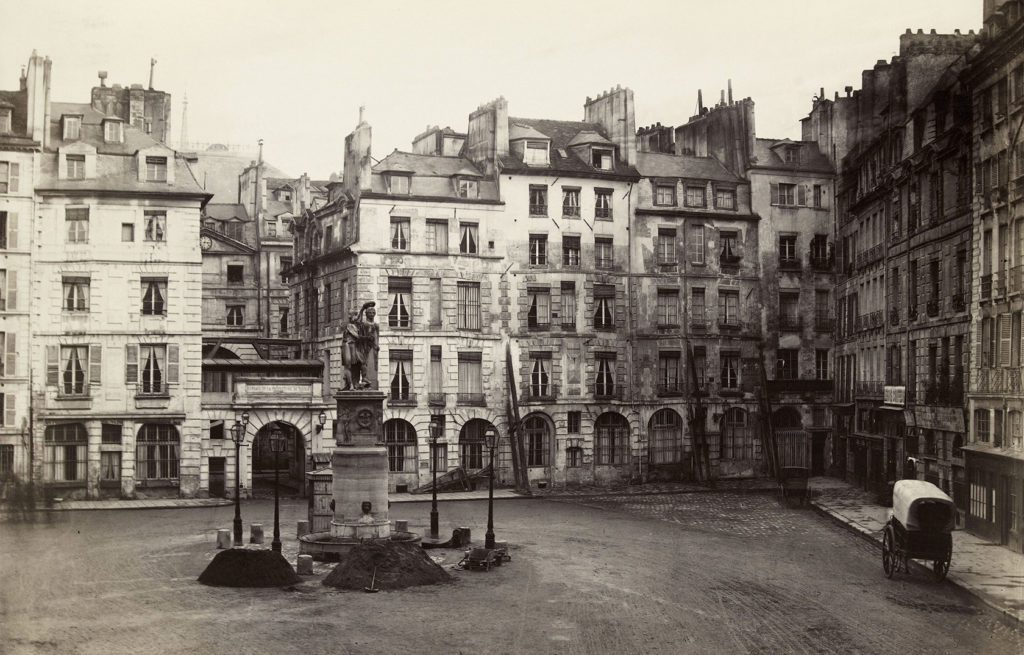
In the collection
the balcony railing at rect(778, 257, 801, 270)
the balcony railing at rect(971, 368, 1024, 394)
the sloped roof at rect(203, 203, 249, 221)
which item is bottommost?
the balcony railing at rect(971, 368, 1024, 394)

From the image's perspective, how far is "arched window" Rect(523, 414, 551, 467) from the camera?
54.3 m

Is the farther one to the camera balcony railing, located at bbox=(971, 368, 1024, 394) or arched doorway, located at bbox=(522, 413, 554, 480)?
arched doorway, located at bbox=(522, 413, 554, 480)

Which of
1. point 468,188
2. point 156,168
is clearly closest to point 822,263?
point 468,188

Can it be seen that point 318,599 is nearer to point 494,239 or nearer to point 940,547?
point 940,547

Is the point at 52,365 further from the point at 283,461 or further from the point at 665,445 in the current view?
the point at 665,445

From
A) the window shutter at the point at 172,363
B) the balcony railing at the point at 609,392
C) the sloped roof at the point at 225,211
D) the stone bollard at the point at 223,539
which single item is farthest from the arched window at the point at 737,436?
the sloped roof at the point at 225,211

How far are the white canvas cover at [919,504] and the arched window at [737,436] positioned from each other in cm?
2943

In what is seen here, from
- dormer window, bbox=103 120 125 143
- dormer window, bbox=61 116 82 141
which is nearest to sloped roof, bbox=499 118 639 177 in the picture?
dormer window, bbox=103 120 125 143

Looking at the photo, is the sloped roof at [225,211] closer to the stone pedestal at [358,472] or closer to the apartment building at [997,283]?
the stone pedestal at [358,472]

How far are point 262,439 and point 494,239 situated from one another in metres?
18.1

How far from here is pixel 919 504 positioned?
1054 inches

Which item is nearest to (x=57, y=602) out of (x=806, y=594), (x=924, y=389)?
(x=806, y=594)

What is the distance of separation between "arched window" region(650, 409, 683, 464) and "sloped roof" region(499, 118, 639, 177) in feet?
39.3

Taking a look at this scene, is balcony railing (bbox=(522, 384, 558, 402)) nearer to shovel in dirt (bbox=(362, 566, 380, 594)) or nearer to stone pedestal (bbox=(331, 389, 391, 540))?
stone pedestal (bbox=(331, 389, 391, 540))
